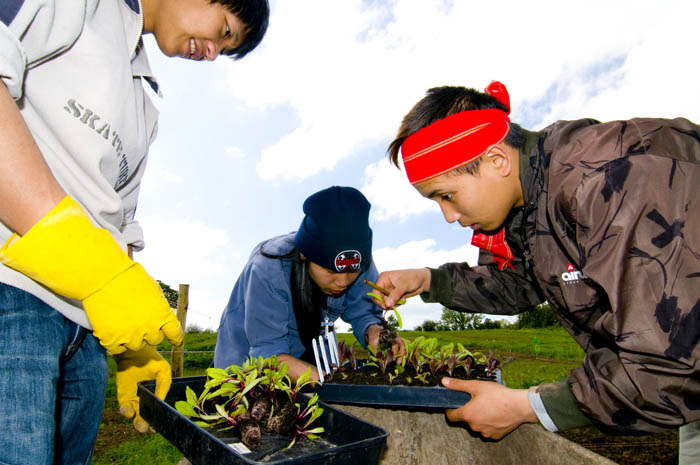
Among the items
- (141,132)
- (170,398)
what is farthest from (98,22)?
(170,398)

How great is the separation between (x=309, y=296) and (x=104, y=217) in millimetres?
1432

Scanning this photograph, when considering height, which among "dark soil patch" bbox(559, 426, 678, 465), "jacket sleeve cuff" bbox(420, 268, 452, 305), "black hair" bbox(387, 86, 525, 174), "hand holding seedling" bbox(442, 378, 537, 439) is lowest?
"dark soil patch" bbox(559, 426, 678, 465)

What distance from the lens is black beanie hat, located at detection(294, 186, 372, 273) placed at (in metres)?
2.14

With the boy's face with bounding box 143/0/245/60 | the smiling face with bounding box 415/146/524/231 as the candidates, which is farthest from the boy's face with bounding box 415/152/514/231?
the boy's face with bounding box 143/0/245/60

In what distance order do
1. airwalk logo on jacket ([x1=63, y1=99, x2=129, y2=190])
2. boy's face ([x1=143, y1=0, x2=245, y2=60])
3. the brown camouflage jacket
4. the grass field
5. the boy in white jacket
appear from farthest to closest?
the grass field → boy's face ([x1=143, y1=0, x2=245, y2=60]) → the brown camouflage jacket → airwalk logo on jacket ([x1=63, y1=99, x2=129, y2=190]) → the boy in white jacket

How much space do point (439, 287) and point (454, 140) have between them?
0.93 m

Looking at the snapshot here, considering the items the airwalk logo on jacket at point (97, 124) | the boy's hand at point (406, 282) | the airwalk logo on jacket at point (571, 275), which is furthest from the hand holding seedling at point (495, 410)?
the airwalk logo on jacket at point (97, 124)

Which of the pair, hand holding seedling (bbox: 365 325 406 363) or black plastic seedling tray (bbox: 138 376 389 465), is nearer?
black plastic seedling tray (bbox: 138 376 389 465)

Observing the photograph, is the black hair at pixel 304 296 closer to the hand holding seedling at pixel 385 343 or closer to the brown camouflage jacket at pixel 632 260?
the hand holding seedling at pixel 385 343

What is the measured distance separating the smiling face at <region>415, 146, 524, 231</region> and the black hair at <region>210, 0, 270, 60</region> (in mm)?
835

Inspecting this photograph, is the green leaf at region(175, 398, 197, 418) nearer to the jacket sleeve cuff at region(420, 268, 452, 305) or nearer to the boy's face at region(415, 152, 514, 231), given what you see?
the boy's face at region(415, 152, 514, 231)

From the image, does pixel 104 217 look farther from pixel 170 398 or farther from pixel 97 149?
pixel 170 398

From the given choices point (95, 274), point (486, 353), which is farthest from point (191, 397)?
point (486, 353)

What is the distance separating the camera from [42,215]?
0.79 meters
